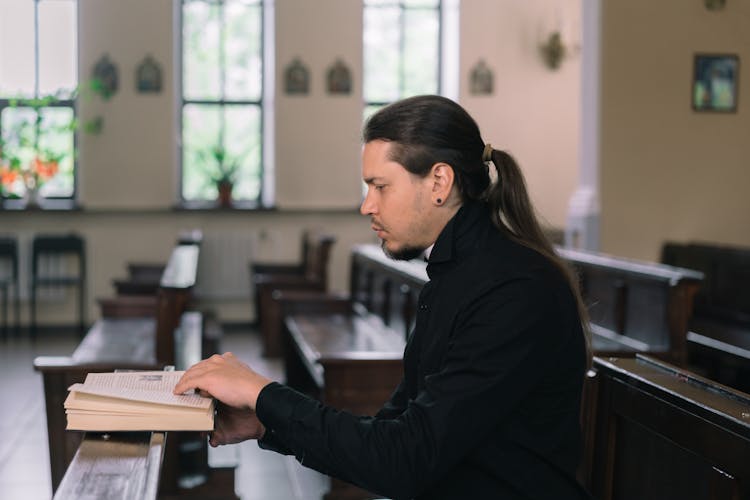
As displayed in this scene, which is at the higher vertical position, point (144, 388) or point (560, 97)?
point (560, 97)

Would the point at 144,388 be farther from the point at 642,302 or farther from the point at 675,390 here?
the point at 642,302

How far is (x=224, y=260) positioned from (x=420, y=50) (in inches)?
126

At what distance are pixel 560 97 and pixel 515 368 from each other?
10.3m

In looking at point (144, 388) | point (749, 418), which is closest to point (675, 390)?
point (749, 418)

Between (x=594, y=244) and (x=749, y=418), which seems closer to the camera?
(x=749, y=418)

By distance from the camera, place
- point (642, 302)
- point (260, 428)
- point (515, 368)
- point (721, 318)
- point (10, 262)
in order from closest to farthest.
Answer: point (515, 368) < point (260, 428) < point (642, 302) < point (721, 318) < point (10, 262)

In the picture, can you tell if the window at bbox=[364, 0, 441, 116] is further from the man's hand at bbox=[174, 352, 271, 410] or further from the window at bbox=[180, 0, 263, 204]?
the man's hand at bbox=[174, 352, 271, 410]

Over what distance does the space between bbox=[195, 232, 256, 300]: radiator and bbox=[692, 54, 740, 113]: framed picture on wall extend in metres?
4.72

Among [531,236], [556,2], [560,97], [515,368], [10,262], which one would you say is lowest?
[10,262]

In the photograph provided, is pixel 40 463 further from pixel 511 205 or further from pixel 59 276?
pixel 59 276

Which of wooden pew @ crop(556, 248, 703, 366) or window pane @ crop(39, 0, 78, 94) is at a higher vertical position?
window pane @ crop(39, 0, 78, 94)

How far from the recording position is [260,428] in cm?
204

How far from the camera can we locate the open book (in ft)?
6.08

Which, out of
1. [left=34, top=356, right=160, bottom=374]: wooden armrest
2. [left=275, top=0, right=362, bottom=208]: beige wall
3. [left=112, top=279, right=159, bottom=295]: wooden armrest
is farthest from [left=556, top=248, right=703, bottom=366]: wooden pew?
[left=275, top=0, right=362, bottom=208]: beige wall
